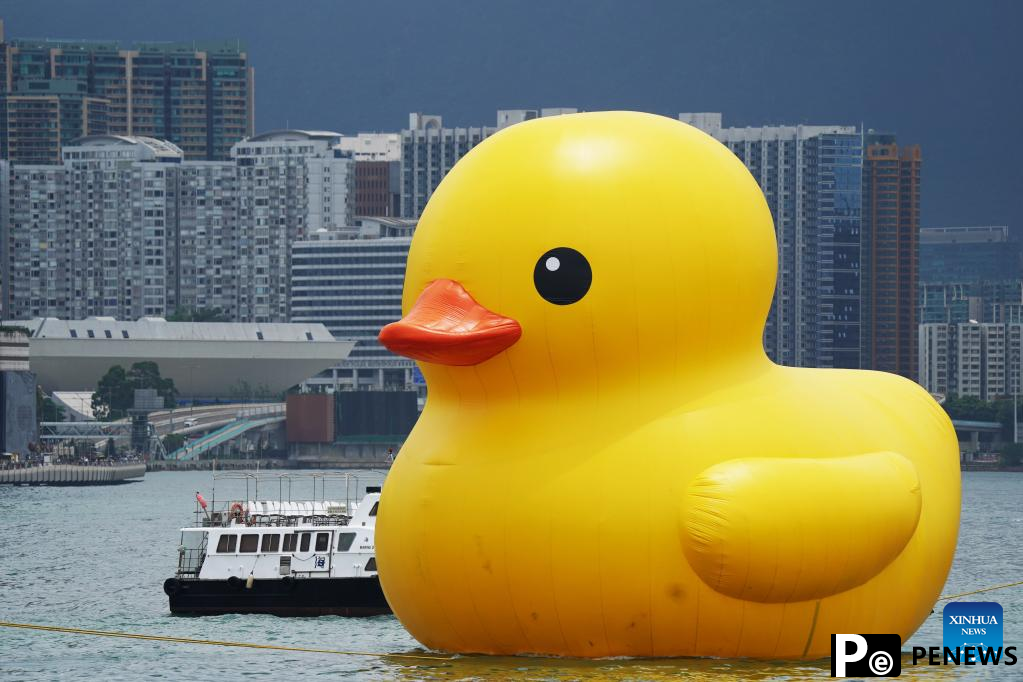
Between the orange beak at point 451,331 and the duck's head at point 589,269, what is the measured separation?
2cm

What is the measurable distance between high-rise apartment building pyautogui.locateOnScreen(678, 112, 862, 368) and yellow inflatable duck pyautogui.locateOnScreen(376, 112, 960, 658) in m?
174

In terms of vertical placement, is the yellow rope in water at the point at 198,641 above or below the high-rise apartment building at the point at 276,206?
below

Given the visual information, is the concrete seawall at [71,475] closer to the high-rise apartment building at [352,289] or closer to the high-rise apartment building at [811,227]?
the high-rise apartment building at [352,289]

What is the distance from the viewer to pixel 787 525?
18.0 meters

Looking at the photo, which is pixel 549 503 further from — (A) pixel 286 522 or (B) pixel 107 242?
(B) pixel 107 242

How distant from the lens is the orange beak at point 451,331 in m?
18.6

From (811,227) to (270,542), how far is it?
6557 inches

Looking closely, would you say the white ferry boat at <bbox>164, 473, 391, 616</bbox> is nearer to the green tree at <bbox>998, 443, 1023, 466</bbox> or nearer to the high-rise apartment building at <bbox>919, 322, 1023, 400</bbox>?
the green tree at <bbox>998, 443, 1023, 466</bbox>

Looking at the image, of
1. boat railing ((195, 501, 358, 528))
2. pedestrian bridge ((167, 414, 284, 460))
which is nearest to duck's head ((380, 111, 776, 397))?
boat railing ((195, 501, 358, 528))

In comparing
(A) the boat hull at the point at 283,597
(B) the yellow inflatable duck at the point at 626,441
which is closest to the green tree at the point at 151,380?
(A) the boat hull at the point at 283,597

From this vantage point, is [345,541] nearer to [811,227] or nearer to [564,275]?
[564,275]

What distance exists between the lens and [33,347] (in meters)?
149

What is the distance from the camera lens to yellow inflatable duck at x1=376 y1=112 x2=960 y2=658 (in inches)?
720

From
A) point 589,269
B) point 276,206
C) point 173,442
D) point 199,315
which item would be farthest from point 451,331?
point 276,206
